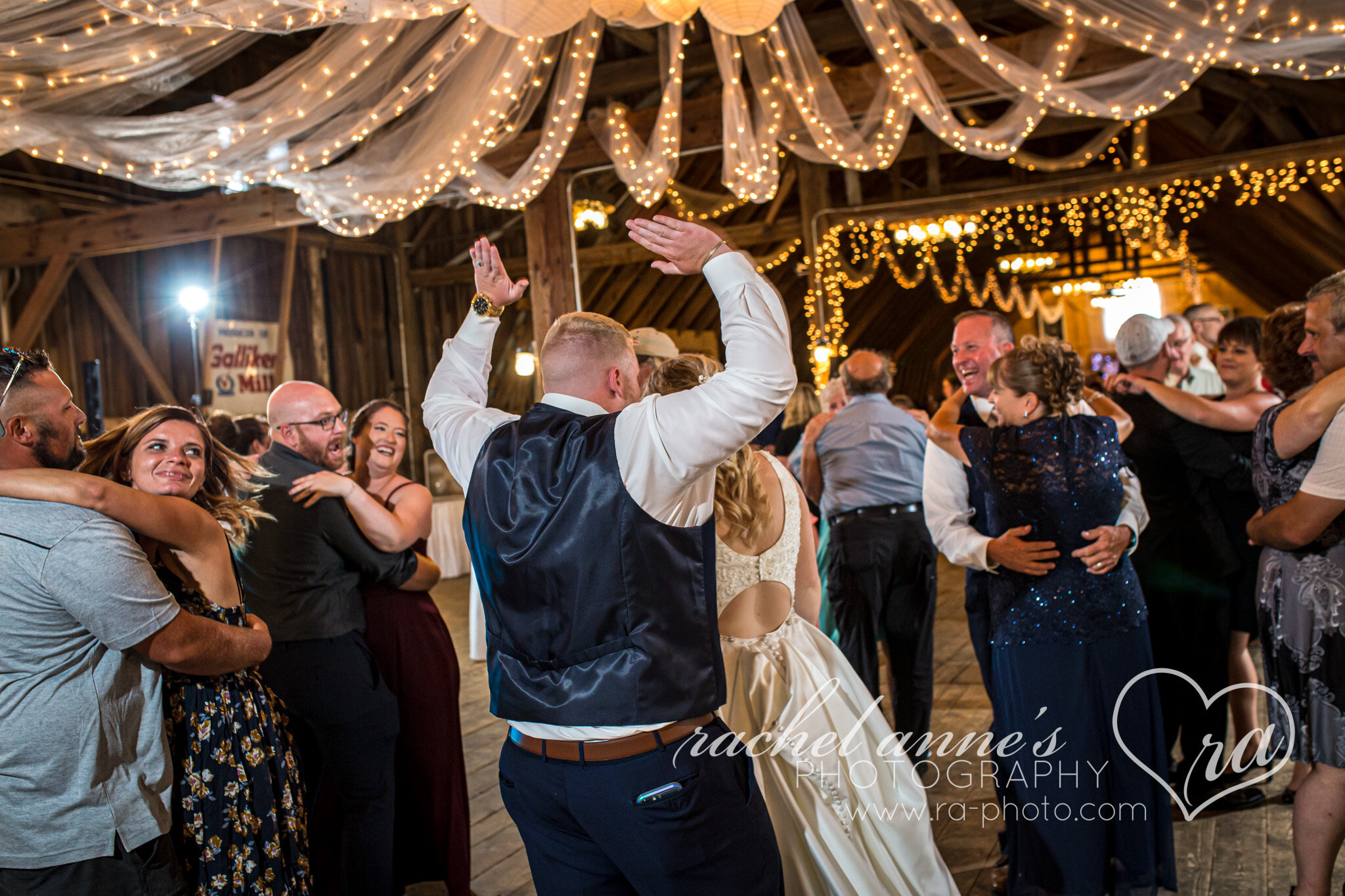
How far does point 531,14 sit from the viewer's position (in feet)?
9.15

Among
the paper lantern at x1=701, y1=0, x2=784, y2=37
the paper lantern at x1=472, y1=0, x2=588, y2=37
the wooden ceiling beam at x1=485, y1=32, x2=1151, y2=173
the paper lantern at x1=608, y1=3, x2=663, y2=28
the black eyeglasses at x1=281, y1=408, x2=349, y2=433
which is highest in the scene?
the wooden ceiling beam at x1=485, y1=32, x2=1151, y2=173

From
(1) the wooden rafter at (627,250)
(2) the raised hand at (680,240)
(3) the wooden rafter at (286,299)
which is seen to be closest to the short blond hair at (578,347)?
(2) the raised hand at (680,240)

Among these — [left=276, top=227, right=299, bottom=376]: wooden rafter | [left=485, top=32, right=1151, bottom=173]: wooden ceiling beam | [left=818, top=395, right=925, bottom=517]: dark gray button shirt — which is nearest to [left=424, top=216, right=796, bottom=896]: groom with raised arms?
[left=818, top=395, right=925, bottom=517]: dark gray button shirt

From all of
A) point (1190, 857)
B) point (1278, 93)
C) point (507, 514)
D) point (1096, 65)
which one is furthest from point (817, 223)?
point (507, 514)

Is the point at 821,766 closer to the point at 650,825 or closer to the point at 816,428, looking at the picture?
the point at 650,825

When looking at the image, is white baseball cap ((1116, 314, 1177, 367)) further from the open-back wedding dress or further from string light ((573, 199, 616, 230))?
string light ((573, 199, 616, 230))

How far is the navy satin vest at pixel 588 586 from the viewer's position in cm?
152

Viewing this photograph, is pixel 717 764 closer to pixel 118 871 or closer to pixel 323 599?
pixel 118 871

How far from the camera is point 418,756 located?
2.83 meters

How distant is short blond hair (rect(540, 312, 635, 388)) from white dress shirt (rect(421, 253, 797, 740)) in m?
0.18

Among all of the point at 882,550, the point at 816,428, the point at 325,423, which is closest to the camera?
the point at 325,423

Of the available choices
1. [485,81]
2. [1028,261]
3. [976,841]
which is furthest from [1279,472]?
[1028,261]

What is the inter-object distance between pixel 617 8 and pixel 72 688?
7.96 ft

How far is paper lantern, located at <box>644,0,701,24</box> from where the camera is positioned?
2975mm
